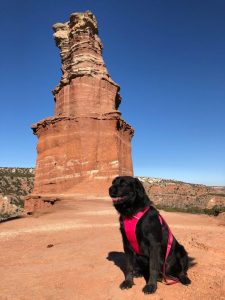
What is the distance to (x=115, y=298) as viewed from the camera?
482cm

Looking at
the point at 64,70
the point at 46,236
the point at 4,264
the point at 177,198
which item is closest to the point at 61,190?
the point at 64,70

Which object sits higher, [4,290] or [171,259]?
[171,259]

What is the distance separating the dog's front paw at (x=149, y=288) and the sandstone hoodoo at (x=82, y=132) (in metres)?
22.1

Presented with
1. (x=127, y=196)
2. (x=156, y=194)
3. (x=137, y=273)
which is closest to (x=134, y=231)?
(x=127, y=196)

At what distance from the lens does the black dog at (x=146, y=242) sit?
5148 millimetres

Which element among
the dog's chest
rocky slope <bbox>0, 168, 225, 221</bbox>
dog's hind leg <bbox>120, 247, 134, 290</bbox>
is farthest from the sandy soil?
rocky slope <bbox>0, 168, 225, 221</bbox>

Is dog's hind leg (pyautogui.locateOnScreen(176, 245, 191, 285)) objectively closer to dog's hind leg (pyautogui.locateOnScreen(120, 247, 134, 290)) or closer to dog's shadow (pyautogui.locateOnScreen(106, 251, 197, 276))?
dog's hind leg (pyautogui.locateOnScreen(120, 247, 134, 290))

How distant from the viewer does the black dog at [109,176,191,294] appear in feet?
16.9

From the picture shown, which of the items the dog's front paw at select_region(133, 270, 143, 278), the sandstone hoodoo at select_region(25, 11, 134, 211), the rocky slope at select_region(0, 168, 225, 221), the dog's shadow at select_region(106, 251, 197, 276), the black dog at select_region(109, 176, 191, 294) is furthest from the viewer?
the rocky slope at select_region(0, 168, 225, 221)

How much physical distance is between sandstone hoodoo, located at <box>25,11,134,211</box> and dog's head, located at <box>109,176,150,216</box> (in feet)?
71.7

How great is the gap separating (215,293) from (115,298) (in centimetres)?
152

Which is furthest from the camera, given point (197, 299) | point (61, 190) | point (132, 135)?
point (132, 135)

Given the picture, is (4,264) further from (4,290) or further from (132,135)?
(132,135)

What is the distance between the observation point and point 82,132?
3073 cm
